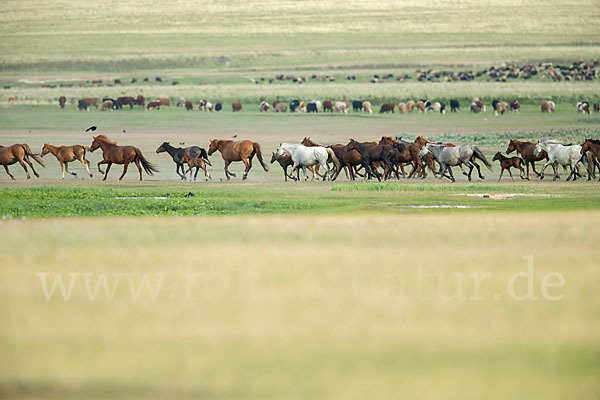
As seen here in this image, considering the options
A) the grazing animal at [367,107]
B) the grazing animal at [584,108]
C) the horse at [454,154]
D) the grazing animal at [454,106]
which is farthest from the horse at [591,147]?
the grazing animal at [454,106]

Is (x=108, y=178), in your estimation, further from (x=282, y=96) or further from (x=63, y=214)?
(x=282, y=96)

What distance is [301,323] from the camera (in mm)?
9266

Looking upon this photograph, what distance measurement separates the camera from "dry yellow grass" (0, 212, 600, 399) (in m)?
7.81

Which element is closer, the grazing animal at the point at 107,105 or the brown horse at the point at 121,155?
the brown horse at the point at 121,155

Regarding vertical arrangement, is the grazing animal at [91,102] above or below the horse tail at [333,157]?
above

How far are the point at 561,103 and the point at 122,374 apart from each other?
5676 centimetres

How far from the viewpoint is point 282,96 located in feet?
229

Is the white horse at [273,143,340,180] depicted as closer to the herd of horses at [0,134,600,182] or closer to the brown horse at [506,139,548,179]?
the herd of horses at [0,134,600,182]

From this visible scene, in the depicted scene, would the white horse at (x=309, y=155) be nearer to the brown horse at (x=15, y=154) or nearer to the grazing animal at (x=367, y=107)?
the brown horse at (x=15, y=154)

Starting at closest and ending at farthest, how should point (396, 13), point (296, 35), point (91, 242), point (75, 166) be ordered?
1. point (91, 242)
2. point (75, 166)
3. point (296, 35)
4. point (396, 13)

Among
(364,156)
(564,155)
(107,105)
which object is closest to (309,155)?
(364,156)

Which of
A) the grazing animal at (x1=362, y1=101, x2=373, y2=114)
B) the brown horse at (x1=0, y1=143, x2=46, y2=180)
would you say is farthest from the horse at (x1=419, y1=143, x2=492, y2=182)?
the grazing animal at (x1=362, y1=101, x2=373, y2=114)

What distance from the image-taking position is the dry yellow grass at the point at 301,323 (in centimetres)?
781

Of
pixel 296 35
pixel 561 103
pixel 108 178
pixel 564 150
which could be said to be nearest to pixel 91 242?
pixel 108 178
